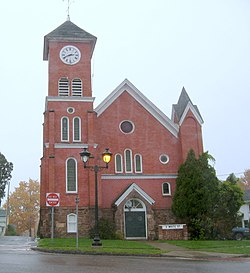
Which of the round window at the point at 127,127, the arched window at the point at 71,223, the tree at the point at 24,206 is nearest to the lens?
the arched window at the point at 71,223

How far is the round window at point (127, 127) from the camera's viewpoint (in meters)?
39.6

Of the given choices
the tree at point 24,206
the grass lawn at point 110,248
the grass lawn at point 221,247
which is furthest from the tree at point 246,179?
the grass lawn at point 110,248

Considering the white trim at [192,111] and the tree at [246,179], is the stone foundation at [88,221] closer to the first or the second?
the white trim at [192,111]

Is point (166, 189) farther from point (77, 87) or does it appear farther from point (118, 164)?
point (77, 87)

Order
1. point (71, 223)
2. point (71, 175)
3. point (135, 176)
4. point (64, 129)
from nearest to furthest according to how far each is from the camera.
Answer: point (71, 223) < point (71, 175) < point (64, 129) < point (135, 176)

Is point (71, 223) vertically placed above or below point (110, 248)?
above

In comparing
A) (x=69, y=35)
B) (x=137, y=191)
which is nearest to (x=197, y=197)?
(x=137, y=191)

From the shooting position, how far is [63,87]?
3844 centimetres

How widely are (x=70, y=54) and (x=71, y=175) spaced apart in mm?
10988

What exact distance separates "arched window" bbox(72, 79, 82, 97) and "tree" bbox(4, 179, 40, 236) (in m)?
45.3

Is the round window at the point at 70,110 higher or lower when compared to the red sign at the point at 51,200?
higher

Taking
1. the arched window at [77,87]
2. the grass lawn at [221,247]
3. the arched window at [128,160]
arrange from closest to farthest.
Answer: the grass lawn at [221,247] → the arched window at [77,87] → the arched window at [128,160]

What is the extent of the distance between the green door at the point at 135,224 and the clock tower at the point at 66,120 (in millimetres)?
3553

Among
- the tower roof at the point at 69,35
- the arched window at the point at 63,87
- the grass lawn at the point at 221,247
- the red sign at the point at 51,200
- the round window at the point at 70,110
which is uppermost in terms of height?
the tower roof at the point at 69,35
